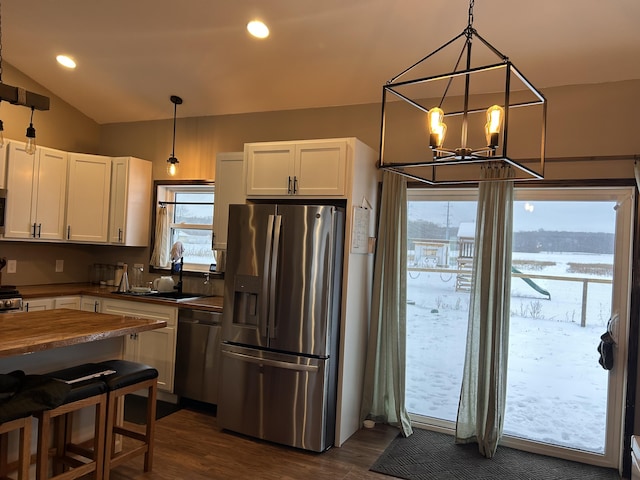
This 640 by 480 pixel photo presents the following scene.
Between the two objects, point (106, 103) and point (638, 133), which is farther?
point (106, 103)

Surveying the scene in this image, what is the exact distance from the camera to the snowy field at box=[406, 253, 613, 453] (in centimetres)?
344

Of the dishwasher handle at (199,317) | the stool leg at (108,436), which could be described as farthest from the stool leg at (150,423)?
the dishwasher handle at (199,317)

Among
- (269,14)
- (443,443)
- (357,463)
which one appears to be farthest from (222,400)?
(269,14)

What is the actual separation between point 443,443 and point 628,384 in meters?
1.34

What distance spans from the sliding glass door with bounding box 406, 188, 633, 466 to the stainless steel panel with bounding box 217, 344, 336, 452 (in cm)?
99

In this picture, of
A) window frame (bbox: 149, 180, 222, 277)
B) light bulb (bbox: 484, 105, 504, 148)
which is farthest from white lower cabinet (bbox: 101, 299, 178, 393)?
light bulb (bbox: 484, 105, 504, 148)

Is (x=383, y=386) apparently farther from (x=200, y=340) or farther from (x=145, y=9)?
(x=145, y=9)

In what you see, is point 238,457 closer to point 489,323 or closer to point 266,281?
point 266,281

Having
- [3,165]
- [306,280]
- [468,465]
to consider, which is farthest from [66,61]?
[468,465]

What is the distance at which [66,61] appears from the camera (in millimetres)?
4324

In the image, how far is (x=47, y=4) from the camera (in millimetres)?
3539

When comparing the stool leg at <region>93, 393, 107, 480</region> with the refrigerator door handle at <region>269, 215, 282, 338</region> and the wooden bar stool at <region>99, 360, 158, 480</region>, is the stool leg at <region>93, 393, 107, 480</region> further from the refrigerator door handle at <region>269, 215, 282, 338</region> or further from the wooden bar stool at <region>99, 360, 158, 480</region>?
the refrigerator door handle at <region>269, 215, 282, 338</region>

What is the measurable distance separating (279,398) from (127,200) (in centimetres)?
264

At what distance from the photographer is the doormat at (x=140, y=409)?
3.73 metres
